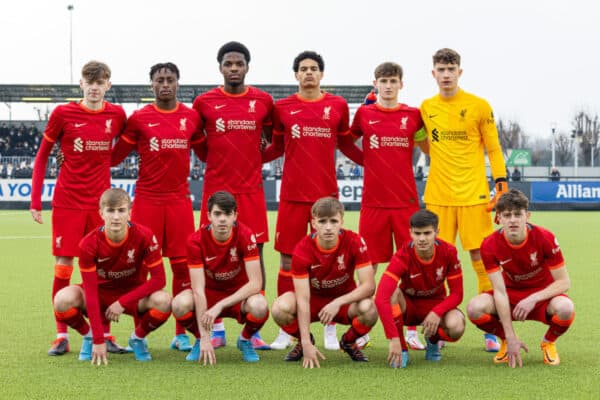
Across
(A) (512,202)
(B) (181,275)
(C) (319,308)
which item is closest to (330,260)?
(C) (319,308)

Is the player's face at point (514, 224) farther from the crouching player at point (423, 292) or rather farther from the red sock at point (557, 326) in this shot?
the red sock at point (557, 326)

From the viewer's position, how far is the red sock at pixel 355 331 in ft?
16.5

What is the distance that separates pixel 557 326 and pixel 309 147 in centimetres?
217

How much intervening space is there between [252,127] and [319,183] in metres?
0.64

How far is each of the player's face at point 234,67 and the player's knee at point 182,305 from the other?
66.7 inches

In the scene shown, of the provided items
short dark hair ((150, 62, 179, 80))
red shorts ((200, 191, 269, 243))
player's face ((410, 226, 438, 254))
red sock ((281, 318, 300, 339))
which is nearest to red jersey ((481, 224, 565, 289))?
player's face ((410, 226, 438, 254))

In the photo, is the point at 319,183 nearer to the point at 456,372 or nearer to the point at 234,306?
the point at 234,306

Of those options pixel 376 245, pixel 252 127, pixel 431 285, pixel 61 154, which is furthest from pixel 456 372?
pixel 61 154

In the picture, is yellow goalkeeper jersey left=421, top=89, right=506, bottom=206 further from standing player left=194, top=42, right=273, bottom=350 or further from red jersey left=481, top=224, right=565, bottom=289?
standing player left=194, top=42, right=273, bottom=350

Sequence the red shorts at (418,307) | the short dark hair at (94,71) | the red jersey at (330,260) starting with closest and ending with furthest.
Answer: the red jersey at (330,260), the red shorts at (418,307), the short dark hair at (94,71)

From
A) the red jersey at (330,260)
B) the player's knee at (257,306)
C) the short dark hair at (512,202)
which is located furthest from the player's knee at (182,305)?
the short dark hair at (512,202)

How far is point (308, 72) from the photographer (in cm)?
595

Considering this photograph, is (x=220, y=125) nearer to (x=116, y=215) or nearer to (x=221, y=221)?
(x=221, y=221)

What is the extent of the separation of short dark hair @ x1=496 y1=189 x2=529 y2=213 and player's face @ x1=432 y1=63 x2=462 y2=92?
122 cm
